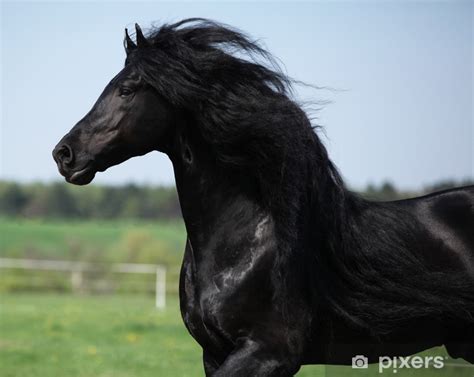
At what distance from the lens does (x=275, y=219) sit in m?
4.52

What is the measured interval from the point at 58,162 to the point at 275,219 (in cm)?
117

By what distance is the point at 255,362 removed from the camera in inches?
167

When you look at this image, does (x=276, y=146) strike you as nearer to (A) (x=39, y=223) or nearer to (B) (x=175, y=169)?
(B) (x=175, y=169)

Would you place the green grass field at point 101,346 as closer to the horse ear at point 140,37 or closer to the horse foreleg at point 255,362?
the horse foreleg at point 255,362

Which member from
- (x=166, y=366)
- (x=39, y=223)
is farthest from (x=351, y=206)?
(x=39, y=223)

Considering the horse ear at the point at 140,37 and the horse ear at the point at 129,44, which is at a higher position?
the horse ear at the point at 140,37

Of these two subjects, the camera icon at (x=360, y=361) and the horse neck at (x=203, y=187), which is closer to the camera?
the horse neck at (x=203, y=187)

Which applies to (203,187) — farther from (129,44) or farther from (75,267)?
(75,267)

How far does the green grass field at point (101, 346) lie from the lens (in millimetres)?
9312

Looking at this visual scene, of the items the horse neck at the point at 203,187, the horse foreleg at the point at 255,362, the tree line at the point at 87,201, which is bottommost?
the tree line at the point at 87,201

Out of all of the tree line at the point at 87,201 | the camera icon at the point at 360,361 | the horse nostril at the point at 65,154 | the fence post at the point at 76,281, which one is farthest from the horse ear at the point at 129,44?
the tree line at the point at 87,201

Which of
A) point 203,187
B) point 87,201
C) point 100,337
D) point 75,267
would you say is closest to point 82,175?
point 203,187

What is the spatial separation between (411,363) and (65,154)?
103 inches

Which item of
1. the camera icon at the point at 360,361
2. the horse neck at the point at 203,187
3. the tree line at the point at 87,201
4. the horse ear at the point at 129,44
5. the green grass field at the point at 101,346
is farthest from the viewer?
the tree line at the point at 87,201
